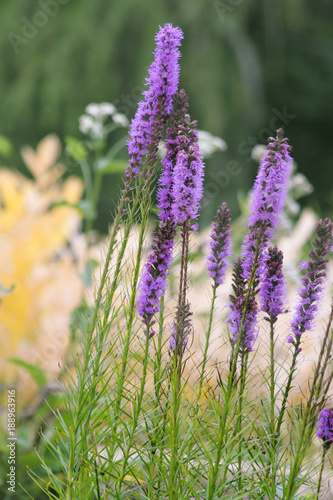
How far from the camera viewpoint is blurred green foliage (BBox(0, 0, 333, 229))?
405cm

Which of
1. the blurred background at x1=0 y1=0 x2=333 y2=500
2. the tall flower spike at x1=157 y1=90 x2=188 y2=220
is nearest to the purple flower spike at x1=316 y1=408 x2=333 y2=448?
the tall flower spike at x1=157 y1=90 x2=188 y2=220

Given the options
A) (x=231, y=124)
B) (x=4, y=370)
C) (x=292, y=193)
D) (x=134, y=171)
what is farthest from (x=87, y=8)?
(x=134, y=171)

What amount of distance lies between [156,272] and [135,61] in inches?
154

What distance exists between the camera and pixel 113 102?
156 inches

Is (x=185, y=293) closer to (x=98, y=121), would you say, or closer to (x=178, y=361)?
(x=178, y=361)

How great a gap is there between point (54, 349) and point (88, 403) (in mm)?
1003

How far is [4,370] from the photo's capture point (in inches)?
77.7

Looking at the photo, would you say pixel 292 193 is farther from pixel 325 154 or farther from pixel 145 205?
pixel 325 154

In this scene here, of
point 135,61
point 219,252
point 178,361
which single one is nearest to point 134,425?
point 178,361

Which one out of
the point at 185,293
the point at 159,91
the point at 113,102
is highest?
the point at 113,102

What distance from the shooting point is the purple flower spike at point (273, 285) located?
76 cm

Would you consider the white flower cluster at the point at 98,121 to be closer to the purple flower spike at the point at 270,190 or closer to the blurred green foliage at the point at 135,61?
the purple flower spike at the point at 270,190

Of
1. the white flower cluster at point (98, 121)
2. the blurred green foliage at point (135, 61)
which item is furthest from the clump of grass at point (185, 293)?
the blurred green foliage at point (135, 61)

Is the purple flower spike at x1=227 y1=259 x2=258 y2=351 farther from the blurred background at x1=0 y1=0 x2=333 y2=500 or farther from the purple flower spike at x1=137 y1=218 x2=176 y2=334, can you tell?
the blurred background at x1=0 y1=0 x2=333 y2=500
